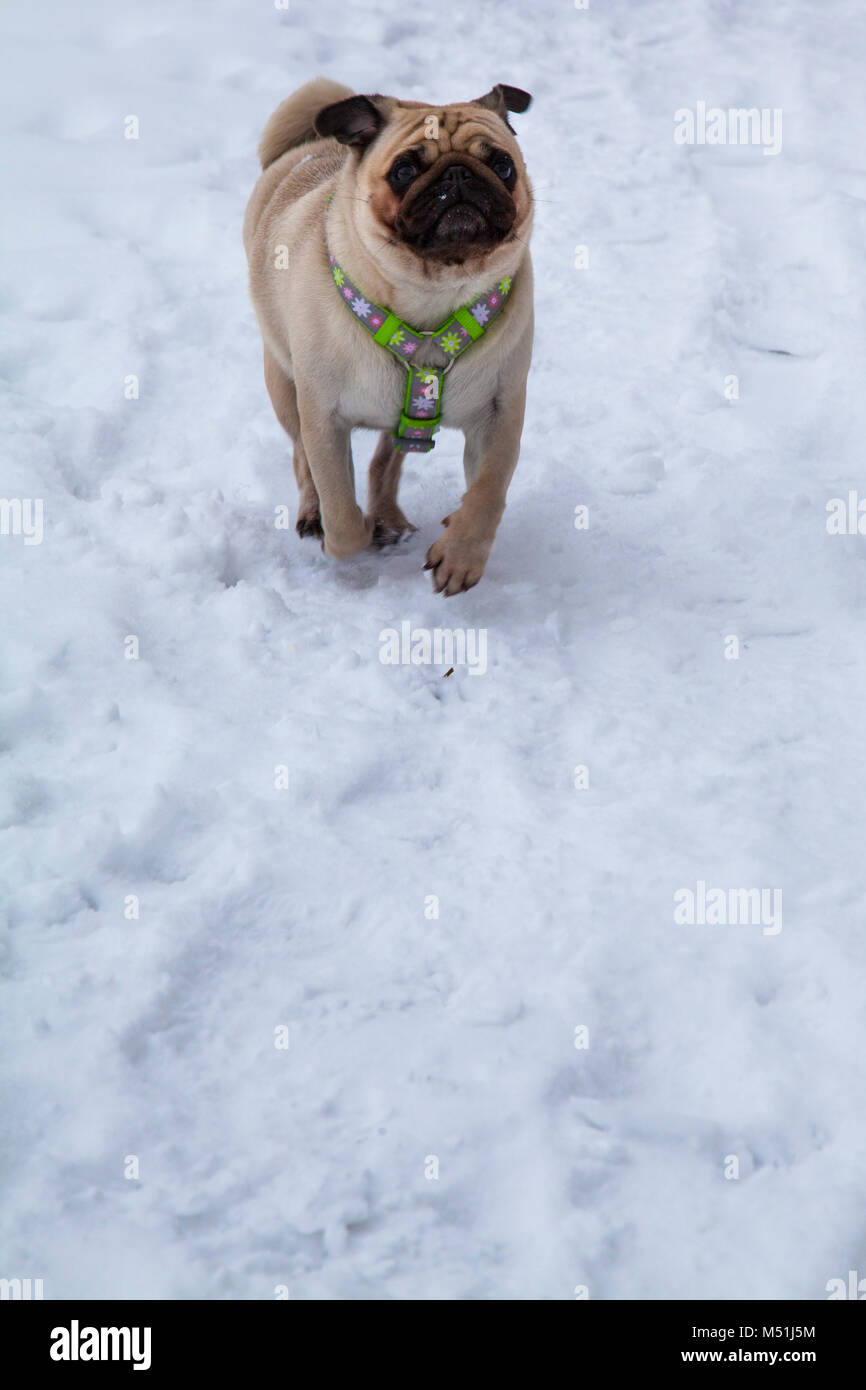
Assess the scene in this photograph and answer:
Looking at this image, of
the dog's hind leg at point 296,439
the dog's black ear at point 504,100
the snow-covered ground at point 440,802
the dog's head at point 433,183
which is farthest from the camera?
the dog's hind leg at point 296,439

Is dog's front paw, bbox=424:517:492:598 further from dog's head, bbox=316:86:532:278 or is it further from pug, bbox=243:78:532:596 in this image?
dog's head, bbox=316:86:532:278

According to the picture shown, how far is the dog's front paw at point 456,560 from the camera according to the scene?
133 inches

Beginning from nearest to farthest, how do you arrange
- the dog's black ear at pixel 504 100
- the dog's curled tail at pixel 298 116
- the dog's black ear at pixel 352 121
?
the dog's black ear at pixel 352 121 < the dog's black ear at pixel 504 100 < the dog's curled tail at pixel 298 116

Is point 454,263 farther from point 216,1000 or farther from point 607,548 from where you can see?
point 216,1000

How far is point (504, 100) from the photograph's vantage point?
3.37m

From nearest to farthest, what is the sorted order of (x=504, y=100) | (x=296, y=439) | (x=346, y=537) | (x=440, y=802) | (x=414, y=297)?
(x=440, y=802) < (x=414, y=297) < (x=504, y=100) < (x=346, y=537) < (x=296, y=439)

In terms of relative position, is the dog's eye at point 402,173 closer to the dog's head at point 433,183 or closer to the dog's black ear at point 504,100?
the dog's head at point 433,183

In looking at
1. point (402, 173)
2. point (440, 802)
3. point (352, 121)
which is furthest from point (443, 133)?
point (440, 802)

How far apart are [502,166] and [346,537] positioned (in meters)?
1.14

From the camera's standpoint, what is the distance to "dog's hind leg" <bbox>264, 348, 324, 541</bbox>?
385cm

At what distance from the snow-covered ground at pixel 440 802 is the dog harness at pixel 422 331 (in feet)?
2.13

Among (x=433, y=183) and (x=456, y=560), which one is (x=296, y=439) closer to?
(x=456, y=560)

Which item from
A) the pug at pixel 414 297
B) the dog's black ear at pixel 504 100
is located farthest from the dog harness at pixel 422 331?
the dog's black ear at pixel 504 100
